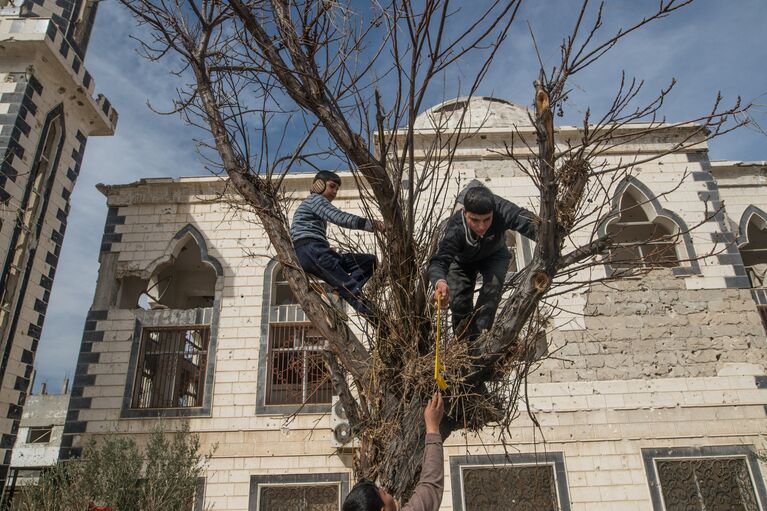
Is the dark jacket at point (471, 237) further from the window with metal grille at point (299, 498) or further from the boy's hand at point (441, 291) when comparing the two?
the window with metal grille at point (299, 498)

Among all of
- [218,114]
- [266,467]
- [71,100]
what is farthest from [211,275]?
[218,114]

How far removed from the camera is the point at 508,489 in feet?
31.4

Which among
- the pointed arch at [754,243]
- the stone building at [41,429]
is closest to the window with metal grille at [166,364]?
the pointed arch at [754,243]

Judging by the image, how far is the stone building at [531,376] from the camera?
382 inches

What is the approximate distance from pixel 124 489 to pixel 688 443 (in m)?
9.27

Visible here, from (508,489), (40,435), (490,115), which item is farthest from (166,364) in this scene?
(40,435)

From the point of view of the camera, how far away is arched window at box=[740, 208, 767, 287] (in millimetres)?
13039

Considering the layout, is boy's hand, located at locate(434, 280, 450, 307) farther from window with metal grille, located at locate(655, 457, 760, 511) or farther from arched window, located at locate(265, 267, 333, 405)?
window with metal grille, located at locate(655, 457, 760, 511)

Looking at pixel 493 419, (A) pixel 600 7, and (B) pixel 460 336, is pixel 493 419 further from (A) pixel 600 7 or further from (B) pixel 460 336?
(A) pixel 600 7

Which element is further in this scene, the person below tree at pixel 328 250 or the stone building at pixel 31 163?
the stone building at pixel 31 163

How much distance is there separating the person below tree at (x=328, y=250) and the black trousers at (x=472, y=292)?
25.1 inches

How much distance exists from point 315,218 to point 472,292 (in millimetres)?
1527

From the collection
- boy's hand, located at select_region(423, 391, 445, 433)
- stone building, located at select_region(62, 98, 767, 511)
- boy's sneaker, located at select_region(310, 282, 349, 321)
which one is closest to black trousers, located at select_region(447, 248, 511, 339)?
boy's hand, located at select_region(423, 391, 445, 433)

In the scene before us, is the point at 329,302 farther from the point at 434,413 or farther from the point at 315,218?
the point at 434,413
